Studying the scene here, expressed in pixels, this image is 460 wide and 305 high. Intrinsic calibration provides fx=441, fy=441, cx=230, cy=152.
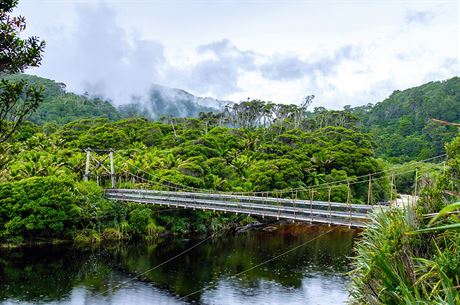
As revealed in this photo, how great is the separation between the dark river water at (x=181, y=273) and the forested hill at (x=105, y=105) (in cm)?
652

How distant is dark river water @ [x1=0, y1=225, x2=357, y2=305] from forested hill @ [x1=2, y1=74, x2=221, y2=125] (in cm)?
652

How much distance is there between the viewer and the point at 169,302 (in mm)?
12797

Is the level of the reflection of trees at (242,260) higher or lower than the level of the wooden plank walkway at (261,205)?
lower

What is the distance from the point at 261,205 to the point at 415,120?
1466 inches

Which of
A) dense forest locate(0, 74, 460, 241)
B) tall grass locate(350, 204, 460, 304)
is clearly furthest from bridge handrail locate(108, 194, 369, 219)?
tall grass locate(350, 204, 460, 304)

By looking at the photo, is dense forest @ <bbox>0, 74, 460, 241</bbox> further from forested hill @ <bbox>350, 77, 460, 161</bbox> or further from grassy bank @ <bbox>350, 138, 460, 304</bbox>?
grassy bank @ <bbox>350, 138, 460, 304</bbox>

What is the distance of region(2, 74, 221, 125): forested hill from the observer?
55.6 metres

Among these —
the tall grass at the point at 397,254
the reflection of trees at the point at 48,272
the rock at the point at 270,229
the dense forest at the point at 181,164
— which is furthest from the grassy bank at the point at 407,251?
the rock at the point at 270,229

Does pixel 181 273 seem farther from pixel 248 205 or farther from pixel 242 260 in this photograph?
pixel 248 205

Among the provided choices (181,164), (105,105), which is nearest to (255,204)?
(181,164)

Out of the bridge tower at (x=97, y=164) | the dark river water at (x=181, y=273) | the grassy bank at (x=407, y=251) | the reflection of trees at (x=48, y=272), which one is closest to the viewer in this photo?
the grassy bank at (x=407, y=251)

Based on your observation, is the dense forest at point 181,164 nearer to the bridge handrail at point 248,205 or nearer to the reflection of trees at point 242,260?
the bridge handrail at point 248,205

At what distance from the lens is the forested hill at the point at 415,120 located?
1534 inches

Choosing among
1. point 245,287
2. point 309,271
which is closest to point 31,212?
point 245,287
